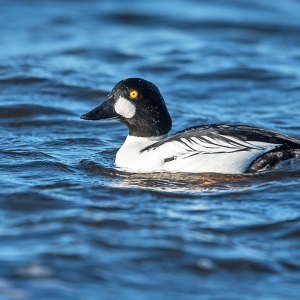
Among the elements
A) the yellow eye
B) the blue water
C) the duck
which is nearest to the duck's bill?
the yellow eye

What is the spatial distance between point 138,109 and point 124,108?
6.4 inches

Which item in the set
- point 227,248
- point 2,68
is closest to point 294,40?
point 2,68

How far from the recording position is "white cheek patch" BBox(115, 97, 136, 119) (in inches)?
345

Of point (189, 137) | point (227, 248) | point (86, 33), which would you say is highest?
point (86, 33)

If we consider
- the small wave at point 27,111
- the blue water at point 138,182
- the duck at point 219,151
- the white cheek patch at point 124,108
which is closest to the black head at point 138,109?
the white cheek patch at point 124,108

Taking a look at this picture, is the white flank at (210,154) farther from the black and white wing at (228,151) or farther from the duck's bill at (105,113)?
the duck's bill at (105,113)

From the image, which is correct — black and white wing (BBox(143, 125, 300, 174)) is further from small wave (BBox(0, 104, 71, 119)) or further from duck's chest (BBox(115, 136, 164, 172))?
small wave (BBox(0, 104, 71, 119))

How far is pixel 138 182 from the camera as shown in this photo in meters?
8.14

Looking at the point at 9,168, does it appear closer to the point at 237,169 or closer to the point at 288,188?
the point at 237,169

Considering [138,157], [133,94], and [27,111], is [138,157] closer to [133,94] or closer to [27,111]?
[133,94]

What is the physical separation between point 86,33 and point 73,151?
839 cm

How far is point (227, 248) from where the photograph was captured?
626 centimetres

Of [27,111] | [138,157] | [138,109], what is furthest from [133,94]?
[27,111]

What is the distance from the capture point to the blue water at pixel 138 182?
5.75 meters
